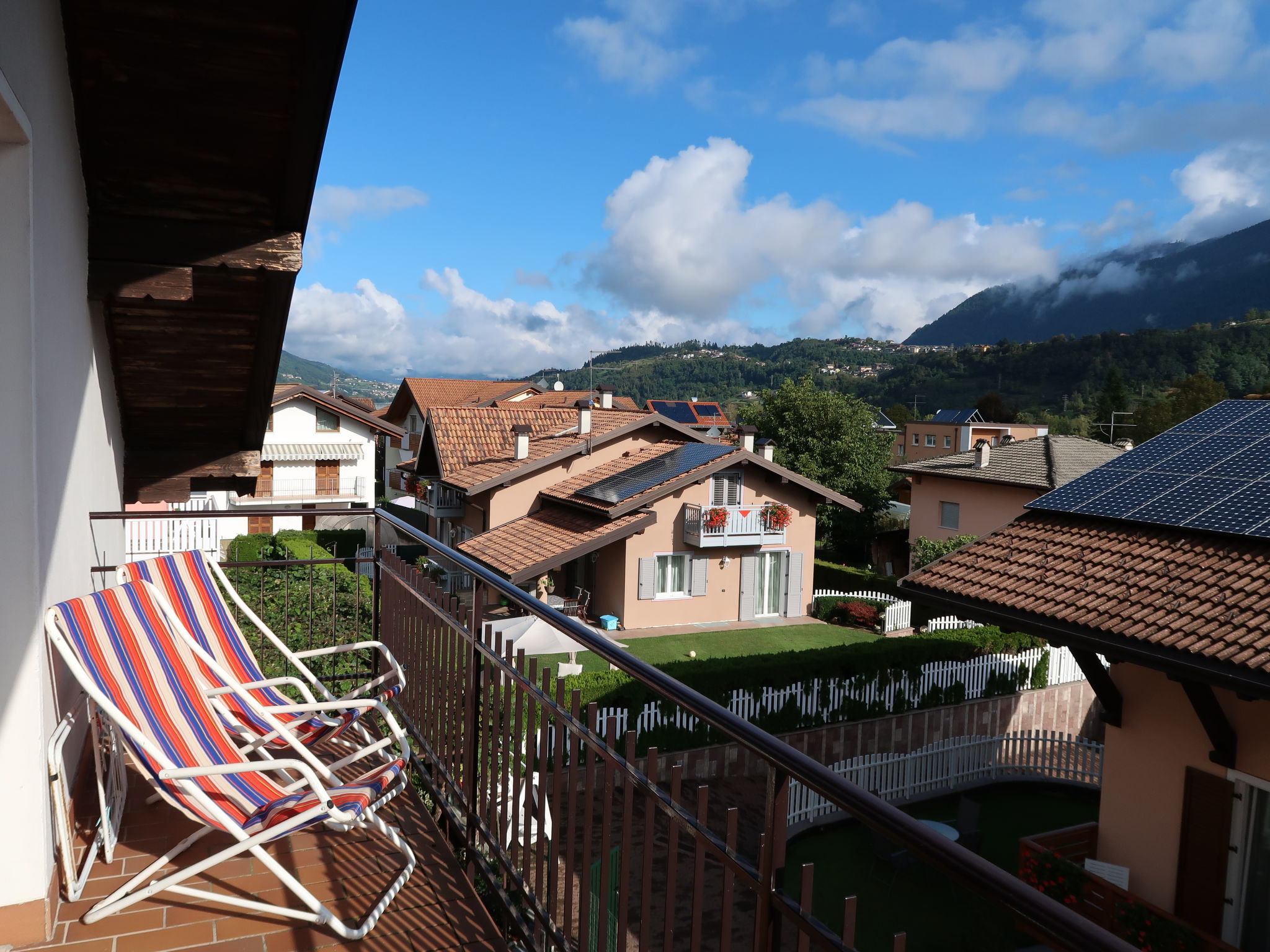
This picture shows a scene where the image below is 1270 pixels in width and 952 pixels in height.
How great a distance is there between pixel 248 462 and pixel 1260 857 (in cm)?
933

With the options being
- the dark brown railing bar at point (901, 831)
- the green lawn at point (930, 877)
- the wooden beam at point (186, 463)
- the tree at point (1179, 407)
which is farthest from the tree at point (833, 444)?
the dark brown railing bar at point (901, 831)

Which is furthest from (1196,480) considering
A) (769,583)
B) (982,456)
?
(982,456)

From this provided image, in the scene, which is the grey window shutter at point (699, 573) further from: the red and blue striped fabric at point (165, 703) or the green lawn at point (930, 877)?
the red and blue striped fabric at point (165, 703)

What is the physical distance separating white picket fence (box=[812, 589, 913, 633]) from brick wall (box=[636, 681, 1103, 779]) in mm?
7087

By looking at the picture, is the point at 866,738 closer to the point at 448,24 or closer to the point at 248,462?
the point at 248,462

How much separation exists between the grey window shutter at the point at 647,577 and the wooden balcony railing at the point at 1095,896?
1493 cm

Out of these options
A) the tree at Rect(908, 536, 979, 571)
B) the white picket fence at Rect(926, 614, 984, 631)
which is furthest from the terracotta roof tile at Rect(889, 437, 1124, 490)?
the white picket fence at Rect(926, 614, 984, 631)

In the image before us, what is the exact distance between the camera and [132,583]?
3311 millimetres

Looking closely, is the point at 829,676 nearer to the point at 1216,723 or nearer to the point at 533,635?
the point at 533,635

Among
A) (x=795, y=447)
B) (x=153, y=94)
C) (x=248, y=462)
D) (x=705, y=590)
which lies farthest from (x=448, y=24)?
(x=795, y=447)

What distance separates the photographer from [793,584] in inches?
1032

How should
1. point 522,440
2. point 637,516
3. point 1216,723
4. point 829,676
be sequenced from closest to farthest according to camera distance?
point 1216,723 → point 829,676 → point 637,516 → point 522,440

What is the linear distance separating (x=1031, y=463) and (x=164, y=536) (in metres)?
27.5

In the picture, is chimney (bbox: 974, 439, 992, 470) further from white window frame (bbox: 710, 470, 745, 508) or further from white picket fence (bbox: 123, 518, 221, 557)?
white picket fence (bbox: 123, 518, 221, 557)
